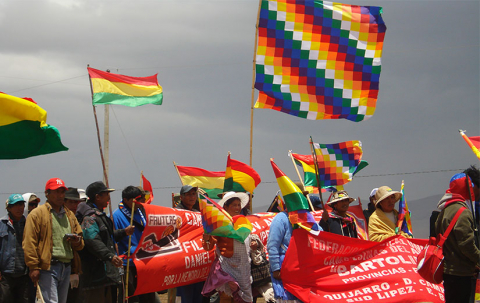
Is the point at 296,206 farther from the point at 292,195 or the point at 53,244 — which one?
the point at 53,244

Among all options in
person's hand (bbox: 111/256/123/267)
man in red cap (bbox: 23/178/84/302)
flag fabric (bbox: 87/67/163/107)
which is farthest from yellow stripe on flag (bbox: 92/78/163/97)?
person's hand (bbox: 111/256/123/267)

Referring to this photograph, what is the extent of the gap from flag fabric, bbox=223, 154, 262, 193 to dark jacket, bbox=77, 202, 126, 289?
2.49 m

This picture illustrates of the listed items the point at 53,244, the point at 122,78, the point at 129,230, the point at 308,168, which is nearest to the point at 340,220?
the point at 129,230

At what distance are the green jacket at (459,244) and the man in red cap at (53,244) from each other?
14.4 ft

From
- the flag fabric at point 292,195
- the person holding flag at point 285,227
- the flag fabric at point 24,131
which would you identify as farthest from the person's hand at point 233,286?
the flag fabric at point 24,131

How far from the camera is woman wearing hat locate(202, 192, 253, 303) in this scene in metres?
6.88

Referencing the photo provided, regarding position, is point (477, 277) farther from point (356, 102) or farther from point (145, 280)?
point (356, 102)

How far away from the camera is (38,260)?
6.26 m

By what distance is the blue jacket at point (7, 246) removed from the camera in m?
6.53

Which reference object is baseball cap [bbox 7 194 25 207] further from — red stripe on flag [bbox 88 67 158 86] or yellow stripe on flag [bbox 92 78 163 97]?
red stripe on flag [bbox 88 67 158 86]

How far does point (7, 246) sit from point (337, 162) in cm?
573

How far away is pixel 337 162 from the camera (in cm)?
971

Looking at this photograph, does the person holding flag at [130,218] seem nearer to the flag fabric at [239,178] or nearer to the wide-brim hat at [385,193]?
the flag fabric at [239,178]

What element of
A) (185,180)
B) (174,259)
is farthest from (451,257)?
(185,180)
